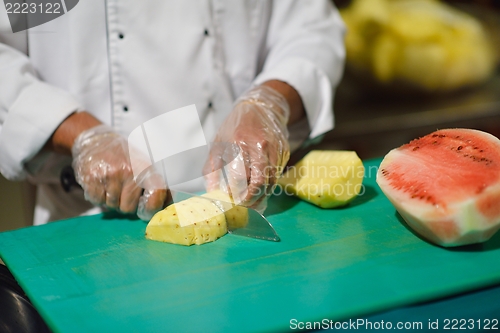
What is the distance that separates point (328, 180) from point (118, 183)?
463mm

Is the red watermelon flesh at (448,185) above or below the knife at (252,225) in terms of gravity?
above

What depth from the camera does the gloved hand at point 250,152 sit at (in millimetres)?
1142

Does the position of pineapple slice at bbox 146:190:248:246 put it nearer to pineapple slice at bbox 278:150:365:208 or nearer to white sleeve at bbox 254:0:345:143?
pineapple slice at bbox 278:150:365:208

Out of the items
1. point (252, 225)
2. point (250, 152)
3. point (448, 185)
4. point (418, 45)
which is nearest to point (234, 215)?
point (252, 225)

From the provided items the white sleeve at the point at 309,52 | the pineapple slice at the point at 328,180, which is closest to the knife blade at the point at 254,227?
the pineapple slice at the point at 328,180

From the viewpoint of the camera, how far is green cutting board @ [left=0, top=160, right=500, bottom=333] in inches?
32.8

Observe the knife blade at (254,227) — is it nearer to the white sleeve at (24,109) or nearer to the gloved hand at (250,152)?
the gloved hand at (250,152)

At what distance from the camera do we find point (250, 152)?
1.18 metres

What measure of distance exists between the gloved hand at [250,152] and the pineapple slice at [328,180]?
0.18 ft

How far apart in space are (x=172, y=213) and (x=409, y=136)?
146cm

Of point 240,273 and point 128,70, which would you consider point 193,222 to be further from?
point 128,70

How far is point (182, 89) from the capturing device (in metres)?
1.45

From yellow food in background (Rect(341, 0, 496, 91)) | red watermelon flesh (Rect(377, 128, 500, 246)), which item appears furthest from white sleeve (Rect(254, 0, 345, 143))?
yellow food in background (Rect(341, 0, 496, 91))

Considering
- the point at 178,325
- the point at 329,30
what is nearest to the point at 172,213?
the point at 178,325
